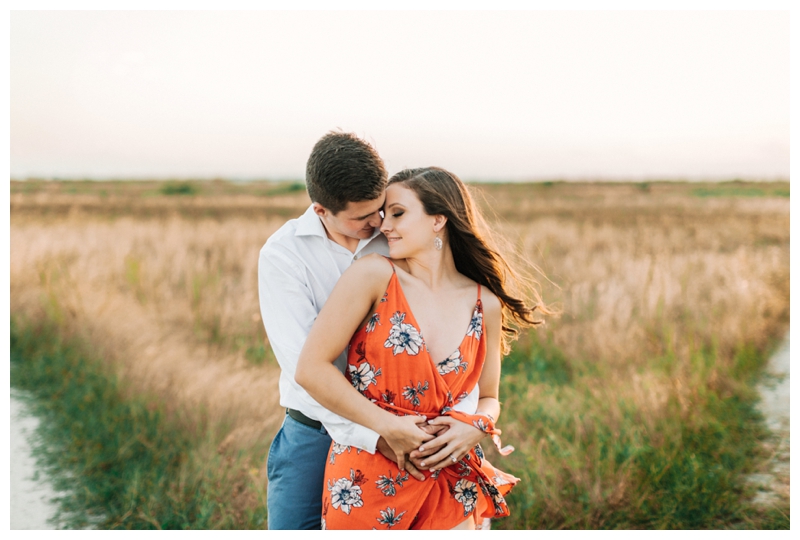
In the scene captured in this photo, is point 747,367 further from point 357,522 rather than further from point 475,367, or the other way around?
point 357,522

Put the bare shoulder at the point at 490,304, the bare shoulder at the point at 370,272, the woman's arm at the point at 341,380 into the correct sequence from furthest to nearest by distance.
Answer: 1. the bare shoulder at the point at 490,304
2. the bare shoulder at the point at 370,272
3. the woman's arm at the point at 341,380

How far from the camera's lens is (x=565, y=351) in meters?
6.38

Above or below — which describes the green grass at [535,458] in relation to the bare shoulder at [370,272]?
below

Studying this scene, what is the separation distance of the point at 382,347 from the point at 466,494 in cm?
66

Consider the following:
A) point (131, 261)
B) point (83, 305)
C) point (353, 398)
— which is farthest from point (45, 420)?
point (353, 398)

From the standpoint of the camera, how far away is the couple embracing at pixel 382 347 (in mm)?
2193

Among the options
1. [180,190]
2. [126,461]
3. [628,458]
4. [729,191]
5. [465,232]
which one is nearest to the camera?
[465,232]

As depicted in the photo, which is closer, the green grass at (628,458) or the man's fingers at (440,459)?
the man's fingers at (440,459)

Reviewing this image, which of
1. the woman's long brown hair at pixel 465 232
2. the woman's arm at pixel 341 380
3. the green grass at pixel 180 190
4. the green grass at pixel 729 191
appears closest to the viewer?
the woman's arm at pixel 341 380

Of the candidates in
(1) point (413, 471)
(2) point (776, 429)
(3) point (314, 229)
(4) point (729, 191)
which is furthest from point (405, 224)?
(4) point (729, 191)

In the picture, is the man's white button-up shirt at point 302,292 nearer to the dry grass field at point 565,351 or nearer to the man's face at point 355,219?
the man's face at point 355,219

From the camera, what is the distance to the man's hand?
85.8 inches

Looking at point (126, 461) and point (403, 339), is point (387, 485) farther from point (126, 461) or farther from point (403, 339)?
point (126, 461)

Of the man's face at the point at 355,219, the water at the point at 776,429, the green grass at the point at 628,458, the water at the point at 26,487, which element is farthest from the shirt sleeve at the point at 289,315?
the water at the point at 776,429
